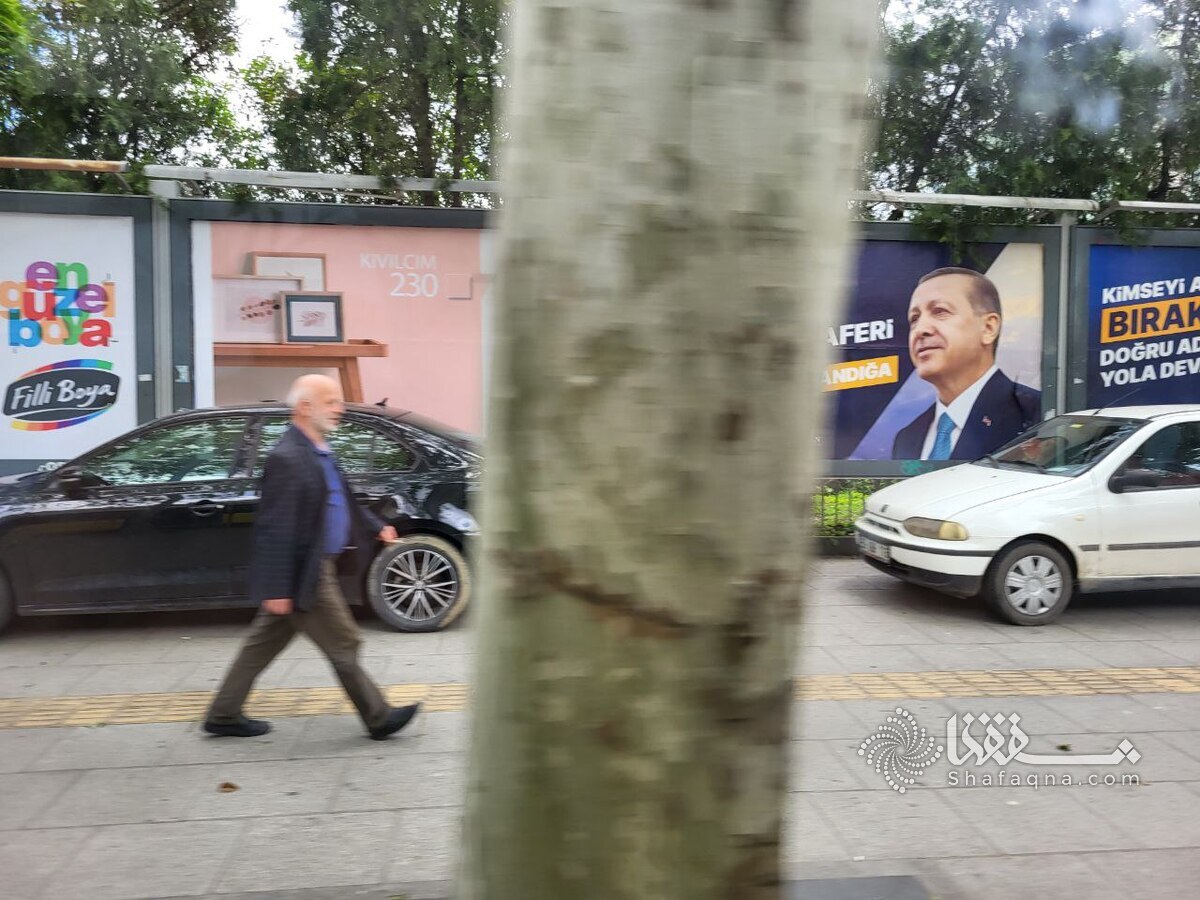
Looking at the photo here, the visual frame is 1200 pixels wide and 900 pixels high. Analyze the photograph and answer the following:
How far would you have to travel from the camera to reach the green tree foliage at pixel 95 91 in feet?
40.3

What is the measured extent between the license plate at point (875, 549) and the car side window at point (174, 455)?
4.81 metres

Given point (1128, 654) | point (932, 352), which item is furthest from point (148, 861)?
point (932, 352)

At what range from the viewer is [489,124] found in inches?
509

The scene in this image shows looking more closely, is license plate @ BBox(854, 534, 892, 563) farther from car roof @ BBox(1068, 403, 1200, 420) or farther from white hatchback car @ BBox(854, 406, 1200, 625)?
car roof @ BBox(1068, 403, 1200, 420)

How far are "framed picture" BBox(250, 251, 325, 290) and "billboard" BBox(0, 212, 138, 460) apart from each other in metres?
1.36

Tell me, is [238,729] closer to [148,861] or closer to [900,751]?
[148,861]

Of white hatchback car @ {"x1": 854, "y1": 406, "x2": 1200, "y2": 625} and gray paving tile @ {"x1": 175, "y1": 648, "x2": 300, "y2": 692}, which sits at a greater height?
white hatchback car @ {"x1": 854, "y1": 406, "x2": 1200, "y2": 625}

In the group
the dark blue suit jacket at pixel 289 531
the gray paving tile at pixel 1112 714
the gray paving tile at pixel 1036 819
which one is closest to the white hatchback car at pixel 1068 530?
the gray paving tile at pixel 1112 714

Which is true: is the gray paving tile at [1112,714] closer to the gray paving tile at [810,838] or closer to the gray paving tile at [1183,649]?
the gray paving tile at [1183,649]

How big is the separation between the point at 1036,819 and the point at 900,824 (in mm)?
552

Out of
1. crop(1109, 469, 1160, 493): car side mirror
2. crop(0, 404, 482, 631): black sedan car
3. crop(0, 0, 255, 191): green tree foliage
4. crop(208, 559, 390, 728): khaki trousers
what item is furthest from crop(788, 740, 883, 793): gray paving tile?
Answer: crop(0, 0, 255, 191): green tree foliage

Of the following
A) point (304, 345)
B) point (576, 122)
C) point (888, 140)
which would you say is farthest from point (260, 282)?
point (576, 122)

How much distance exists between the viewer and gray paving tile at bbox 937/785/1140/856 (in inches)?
158

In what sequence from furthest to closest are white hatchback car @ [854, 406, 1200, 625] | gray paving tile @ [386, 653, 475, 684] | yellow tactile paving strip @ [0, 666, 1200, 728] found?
white hatchback car @ [854, 406, 1200, 625], gray paving tile @ [386, 653, 475, 684], yellow tactile paving strip @ [0, 666, 1200, 728]
